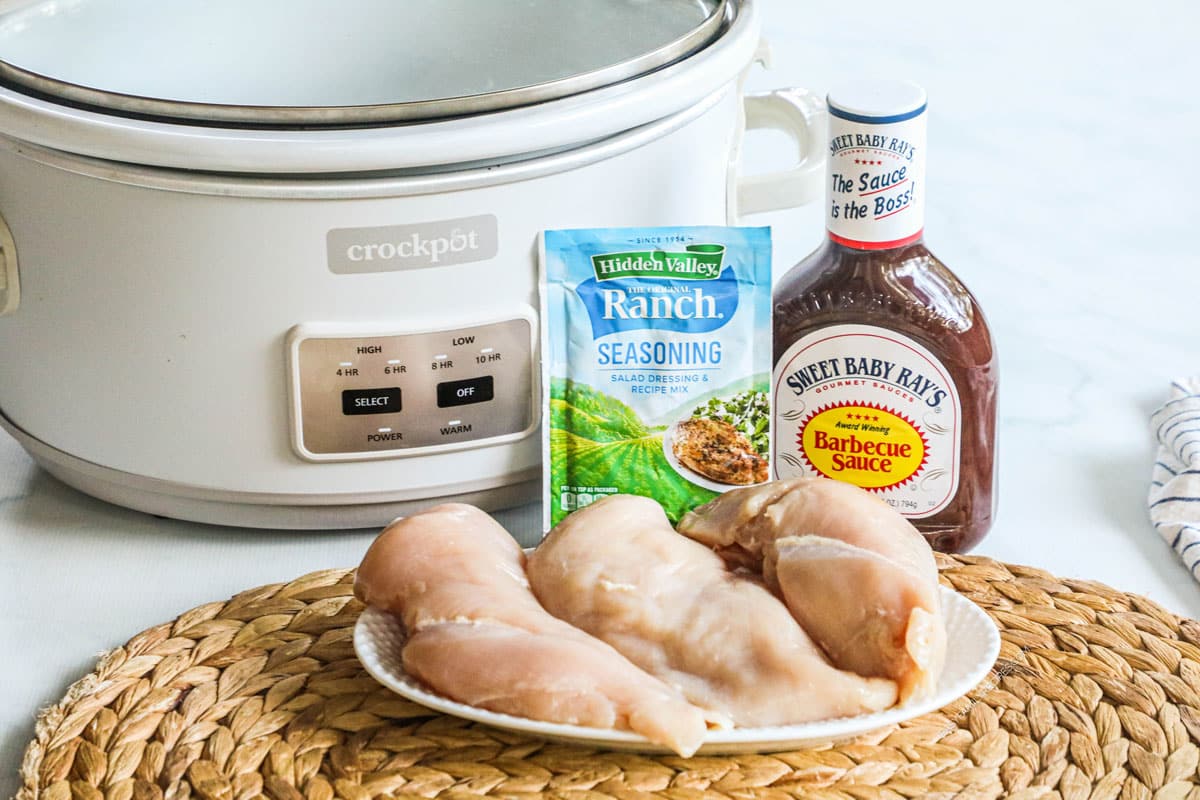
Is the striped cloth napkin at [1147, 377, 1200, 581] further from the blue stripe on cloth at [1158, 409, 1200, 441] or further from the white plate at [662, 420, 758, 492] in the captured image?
the white plate at [662, 420, 758, 492]

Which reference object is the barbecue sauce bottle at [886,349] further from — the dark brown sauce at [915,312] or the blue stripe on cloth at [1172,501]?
the blue stripe on cloth at [1172,501]

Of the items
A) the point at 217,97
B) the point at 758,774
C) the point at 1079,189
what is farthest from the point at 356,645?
the point at 1079,189

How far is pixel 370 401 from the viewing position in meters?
1.02

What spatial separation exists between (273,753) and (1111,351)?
0.85m

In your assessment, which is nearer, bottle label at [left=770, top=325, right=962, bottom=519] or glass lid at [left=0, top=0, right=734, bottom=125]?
bottle label at [left=770, top=325, right=962, bottom=519]

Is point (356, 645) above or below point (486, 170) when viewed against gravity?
below

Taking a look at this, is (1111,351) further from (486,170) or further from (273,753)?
(273,753)

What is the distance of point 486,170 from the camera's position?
0.97 meters

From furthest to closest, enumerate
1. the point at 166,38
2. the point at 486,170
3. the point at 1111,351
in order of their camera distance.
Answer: the point at 1111,351 < the point at 166,38 < the point at 486,170

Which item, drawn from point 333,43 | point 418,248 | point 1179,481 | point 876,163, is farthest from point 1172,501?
point 333,43

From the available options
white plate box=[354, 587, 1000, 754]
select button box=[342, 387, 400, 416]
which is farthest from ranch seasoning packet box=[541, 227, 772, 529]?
white plate box=[354, 587, 1000, 754]

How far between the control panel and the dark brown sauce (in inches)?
7.2

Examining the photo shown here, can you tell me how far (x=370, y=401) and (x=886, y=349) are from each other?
34 centimetres

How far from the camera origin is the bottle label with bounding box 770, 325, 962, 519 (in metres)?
1.01
